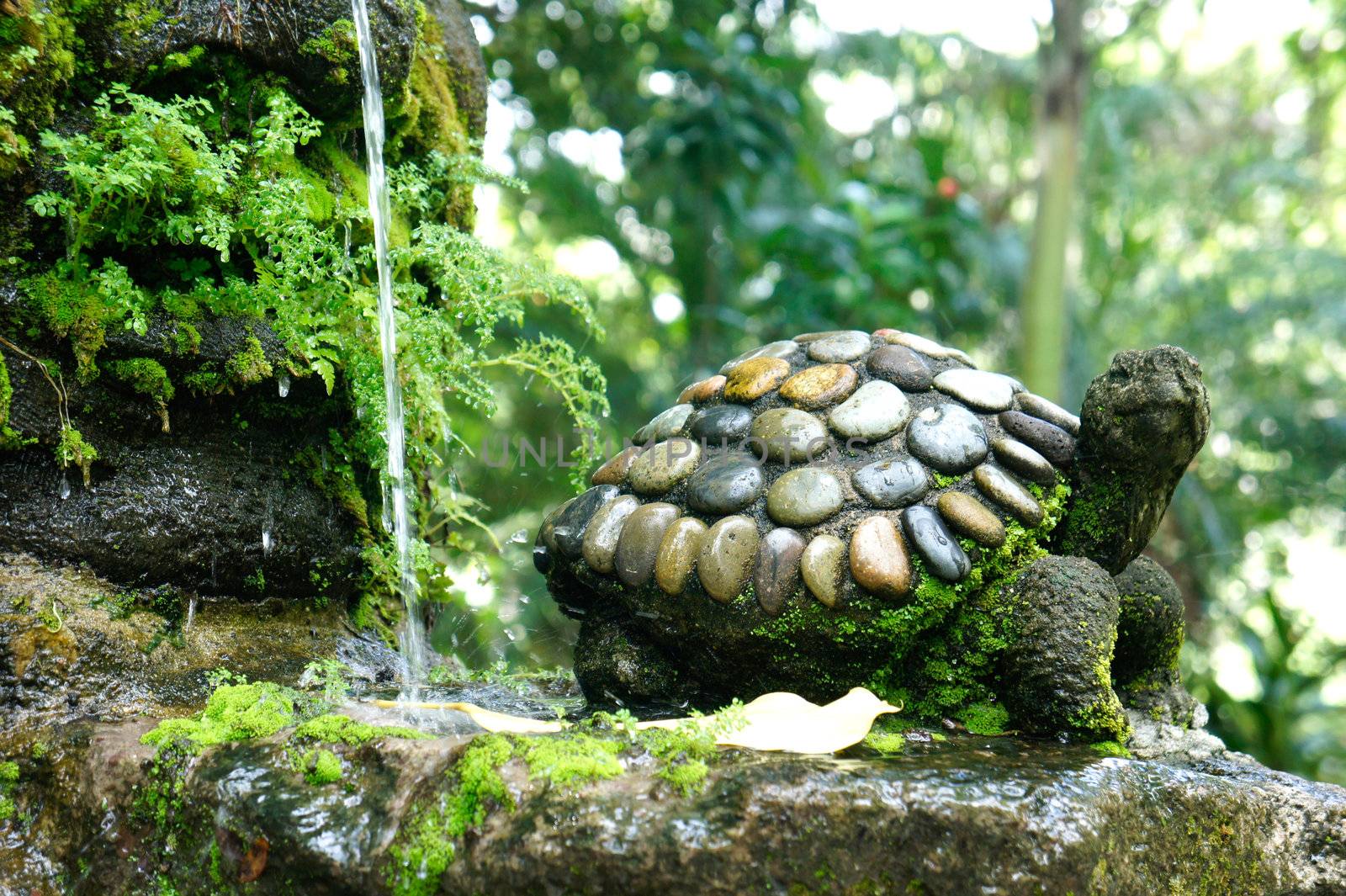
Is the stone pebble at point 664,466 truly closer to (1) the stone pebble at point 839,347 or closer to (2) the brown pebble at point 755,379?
(2) the brown pebble at point 755,379

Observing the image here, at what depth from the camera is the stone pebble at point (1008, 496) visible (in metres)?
2.10

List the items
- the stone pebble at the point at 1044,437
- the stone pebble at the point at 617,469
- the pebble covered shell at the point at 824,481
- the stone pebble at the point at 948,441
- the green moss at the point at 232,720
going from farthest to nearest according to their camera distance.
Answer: the stone pebble at the point at 617,469
the stone pebble at the point at 1044,437
the stone pebble at the point at 948,441
the pebble covered shell at the point at 824,481
the green moss at the point at 232,720

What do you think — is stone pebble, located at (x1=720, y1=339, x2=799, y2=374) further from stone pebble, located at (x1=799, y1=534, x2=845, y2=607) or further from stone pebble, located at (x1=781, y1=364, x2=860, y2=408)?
stone pebble, located at (x1=799, y1=534, x2=845, y2=607)

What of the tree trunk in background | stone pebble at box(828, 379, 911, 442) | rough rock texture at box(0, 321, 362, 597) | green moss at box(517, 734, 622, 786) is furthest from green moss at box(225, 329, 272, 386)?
the tree trunk in background

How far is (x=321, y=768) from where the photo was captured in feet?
5.22

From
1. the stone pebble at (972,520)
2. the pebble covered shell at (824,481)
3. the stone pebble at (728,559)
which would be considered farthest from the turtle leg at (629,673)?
the stone pebble at (972,520)

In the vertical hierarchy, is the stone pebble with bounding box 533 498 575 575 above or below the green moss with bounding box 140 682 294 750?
above

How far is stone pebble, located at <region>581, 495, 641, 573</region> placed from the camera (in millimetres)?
2234

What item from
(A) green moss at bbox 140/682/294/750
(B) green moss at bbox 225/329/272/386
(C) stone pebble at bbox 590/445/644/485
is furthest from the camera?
(C) stone pebble at bbox 590/445/644/485

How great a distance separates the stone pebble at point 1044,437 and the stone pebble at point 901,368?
0.22 meters

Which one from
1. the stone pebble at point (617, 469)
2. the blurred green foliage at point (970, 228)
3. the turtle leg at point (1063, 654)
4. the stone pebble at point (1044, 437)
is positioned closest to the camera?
the turtle leg at point (1063, 654)

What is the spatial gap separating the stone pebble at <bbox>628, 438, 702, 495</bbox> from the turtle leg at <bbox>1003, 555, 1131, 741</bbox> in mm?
783

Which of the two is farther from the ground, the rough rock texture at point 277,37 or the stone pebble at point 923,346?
the rough rock texture at point 277,37

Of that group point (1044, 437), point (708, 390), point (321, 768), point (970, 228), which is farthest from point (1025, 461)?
point (970, 228)
